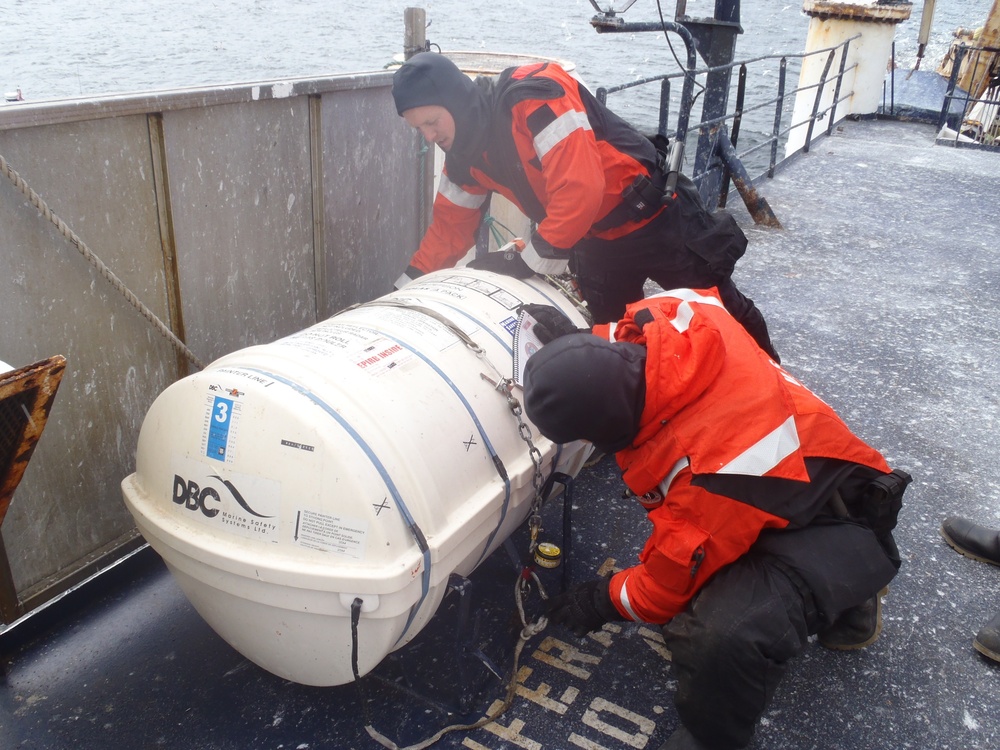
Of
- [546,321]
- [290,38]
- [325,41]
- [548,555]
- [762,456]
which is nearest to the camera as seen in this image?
[762,456]

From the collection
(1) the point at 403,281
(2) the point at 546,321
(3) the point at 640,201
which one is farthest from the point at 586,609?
(3) the point at 640,201

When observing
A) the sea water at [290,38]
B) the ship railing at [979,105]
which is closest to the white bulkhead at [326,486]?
the ship railing at [979,105]

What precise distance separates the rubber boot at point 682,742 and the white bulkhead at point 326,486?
0.75m

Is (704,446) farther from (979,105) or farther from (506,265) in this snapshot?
(979,105)

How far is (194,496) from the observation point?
2.09m

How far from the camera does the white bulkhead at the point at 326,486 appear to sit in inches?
76.7

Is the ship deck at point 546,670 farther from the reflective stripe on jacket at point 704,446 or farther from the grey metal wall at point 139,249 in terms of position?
the reflective stripe on jacket at point 704,446

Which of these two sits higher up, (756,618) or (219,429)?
(219,429)

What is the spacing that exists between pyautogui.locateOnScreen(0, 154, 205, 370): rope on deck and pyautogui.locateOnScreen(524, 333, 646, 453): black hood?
140 centimetres

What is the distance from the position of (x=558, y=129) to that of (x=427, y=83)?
510mm

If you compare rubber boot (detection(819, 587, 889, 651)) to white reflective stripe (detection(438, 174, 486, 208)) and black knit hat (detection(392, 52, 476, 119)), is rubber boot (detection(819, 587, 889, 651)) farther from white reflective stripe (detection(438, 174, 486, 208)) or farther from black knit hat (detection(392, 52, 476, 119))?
black knit hat (detection(392, 52, 476, 119))

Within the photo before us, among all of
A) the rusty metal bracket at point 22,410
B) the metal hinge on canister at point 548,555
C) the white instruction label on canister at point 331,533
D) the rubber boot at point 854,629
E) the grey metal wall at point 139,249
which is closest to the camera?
the rusty metal bracket at point 22,410

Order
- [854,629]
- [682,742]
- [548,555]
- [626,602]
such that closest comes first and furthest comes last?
1. [682,742]
2. [626,602]
3. [854,629]
4. [548,555]

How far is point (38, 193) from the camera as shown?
2334 mm
